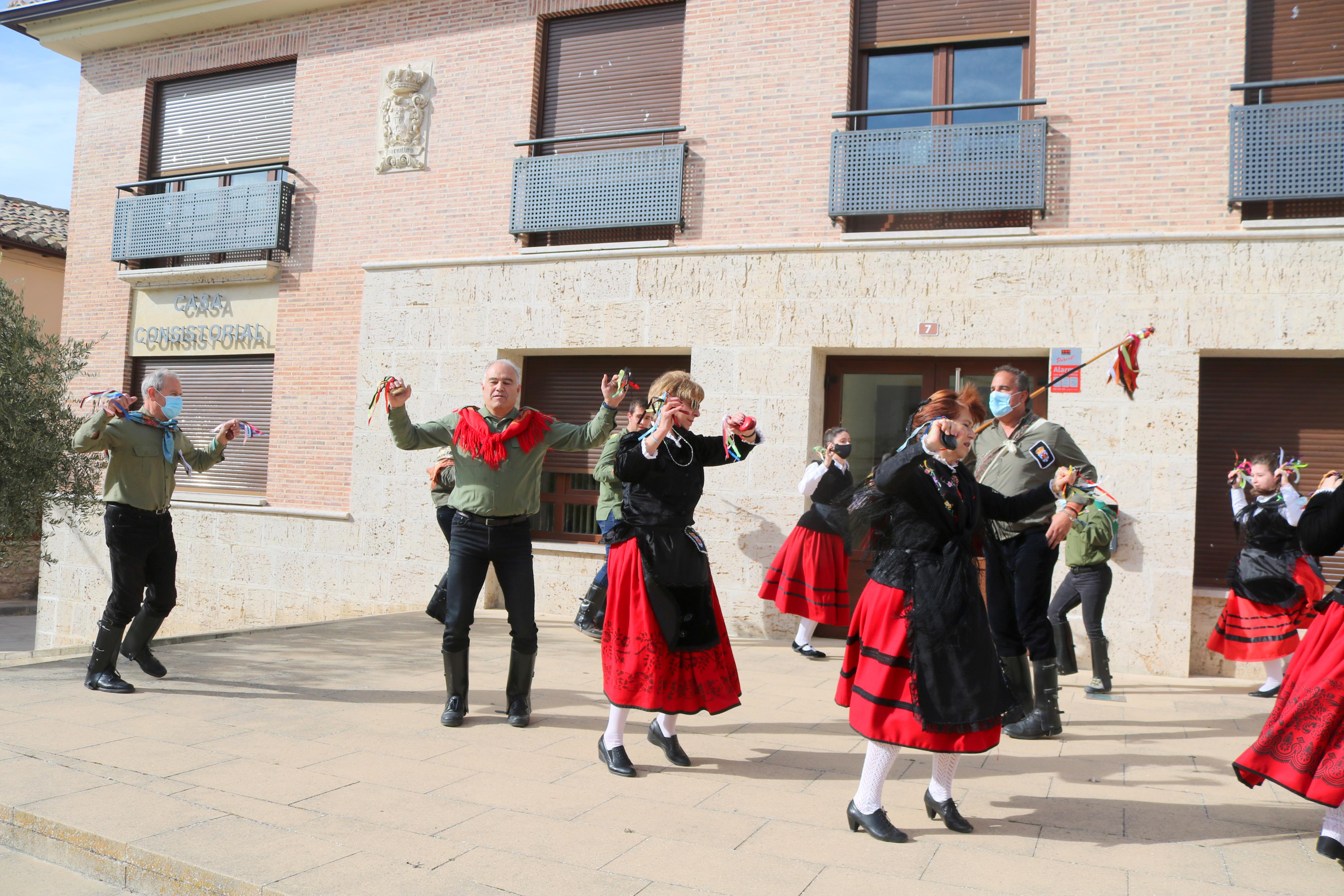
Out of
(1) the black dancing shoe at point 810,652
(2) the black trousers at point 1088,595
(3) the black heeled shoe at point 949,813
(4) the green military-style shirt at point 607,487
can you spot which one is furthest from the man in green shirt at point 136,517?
(2) the black trousers at point 1088,595

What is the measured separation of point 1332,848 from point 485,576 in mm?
4181

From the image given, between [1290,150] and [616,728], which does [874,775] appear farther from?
[1290,150]

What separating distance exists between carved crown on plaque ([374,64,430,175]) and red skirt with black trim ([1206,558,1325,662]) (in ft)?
32.9

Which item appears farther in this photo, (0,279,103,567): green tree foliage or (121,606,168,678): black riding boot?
(0,279,103,567): green tree foliage

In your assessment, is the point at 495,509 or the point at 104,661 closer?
the point at 495,509

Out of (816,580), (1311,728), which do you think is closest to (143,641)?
(816,580)

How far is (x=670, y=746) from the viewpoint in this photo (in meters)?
4.76

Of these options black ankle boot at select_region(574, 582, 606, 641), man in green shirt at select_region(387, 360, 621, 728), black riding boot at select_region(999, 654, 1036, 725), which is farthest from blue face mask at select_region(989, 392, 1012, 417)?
black ankle boot at select_region(574, 582, 606, 641)

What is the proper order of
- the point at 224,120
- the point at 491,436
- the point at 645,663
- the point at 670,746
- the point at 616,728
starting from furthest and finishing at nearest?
1. the point at 224,120
2. the point at 491,436
3. the point at 670,746
4. the point at 616,728
5. the point at 645,663

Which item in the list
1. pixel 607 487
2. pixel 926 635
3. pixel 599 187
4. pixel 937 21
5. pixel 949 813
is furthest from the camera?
pixel 599 187

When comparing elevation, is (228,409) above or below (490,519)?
above

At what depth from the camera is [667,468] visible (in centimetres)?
462

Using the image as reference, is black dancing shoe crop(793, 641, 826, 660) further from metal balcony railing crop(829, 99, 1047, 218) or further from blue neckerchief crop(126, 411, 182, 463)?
blue neckerchief crop(126, 411, 182, 463)

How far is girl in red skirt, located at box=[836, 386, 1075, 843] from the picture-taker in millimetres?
3600
